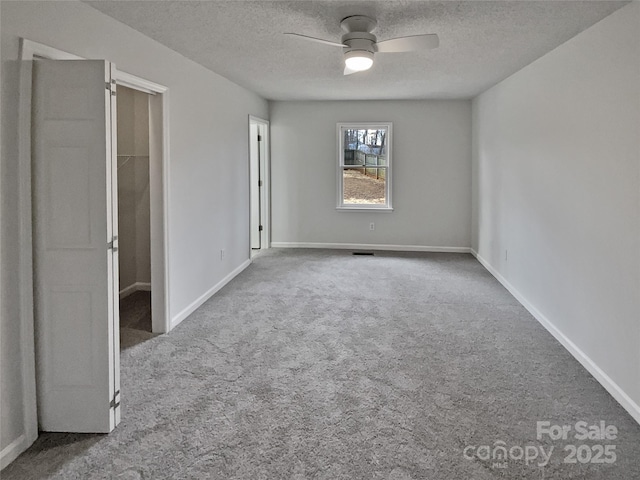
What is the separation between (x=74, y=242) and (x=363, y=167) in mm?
5809

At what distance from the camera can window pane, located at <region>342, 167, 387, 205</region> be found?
Answer: 765 cm

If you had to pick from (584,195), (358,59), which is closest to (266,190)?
(358,59)

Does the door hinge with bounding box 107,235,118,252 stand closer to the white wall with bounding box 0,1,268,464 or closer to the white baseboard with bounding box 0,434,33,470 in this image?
the white wall with bounding box 0,1,268,464

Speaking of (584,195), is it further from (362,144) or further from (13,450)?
(362,144)

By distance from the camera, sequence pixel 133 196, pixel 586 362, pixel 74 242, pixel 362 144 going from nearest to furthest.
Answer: pixel 74 242
pixel 586 362
pixel 133 196
pixel 362 144

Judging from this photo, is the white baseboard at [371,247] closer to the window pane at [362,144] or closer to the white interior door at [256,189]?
the white interior door at [256,189]

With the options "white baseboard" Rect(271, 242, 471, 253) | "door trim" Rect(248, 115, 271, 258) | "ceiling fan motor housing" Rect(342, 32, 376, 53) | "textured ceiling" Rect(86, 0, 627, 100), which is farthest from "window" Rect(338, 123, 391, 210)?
"ceiling fan motor housing" Rect(342, 32, 376, 53)

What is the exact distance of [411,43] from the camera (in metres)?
3.21

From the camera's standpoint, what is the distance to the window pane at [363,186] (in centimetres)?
765

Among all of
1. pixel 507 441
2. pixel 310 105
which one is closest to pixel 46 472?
pixel 507 441

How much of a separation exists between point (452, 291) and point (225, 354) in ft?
9.01

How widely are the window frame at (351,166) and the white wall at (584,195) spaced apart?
8.35 ft

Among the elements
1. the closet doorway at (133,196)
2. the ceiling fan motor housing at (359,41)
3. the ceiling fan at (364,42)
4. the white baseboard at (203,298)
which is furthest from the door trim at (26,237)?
the closet doorway at (133,196)

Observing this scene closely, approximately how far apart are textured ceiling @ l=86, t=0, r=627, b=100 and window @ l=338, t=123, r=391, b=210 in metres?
2.18
